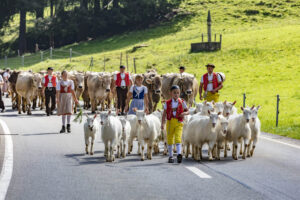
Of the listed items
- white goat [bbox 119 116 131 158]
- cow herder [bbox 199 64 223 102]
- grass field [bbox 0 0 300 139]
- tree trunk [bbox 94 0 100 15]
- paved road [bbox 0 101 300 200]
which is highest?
tree trunk [bbox 94 0 100 15]

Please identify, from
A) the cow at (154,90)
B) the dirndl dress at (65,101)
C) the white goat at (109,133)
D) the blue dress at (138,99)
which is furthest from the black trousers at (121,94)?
the white goat at (109,133)

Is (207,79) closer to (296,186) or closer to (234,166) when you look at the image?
(234,166)

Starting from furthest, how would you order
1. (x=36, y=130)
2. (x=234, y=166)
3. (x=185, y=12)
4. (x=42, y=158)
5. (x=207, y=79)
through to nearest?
(x=185, y=12)
(x=36, y=130)
(x=207, y=79)
(x=42, y=158)
(x=234, y=166)

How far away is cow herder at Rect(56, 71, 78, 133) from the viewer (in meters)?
19.4

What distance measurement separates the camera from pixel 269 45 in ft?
199

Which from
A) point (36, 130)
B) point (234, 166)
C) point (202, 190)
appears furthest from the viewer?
point (36, 130)

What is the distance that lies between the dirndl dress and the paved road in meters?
2.99

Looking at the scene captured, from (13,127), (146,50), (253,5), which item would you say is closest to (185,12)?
(253,5)

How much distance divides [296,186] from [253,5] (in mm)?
80466

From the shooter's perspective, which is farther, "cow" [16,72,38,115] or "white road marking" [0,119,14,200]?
"cow" [16,72,38,115]

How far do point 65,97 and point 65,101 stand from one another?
202mm

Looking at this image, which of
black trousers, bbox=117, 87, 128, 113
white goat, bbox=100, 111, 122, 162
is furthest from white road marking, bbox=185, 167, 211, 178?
black trousers, bbox=117, 87, 128, 113

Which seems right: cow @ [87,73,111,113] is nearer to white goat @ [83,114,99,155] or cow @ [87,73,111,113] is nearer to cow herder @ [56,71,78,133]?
cow herder @ [56,71,78,133]

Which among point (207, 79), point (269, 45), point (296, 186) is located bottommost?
point (296, 186)
